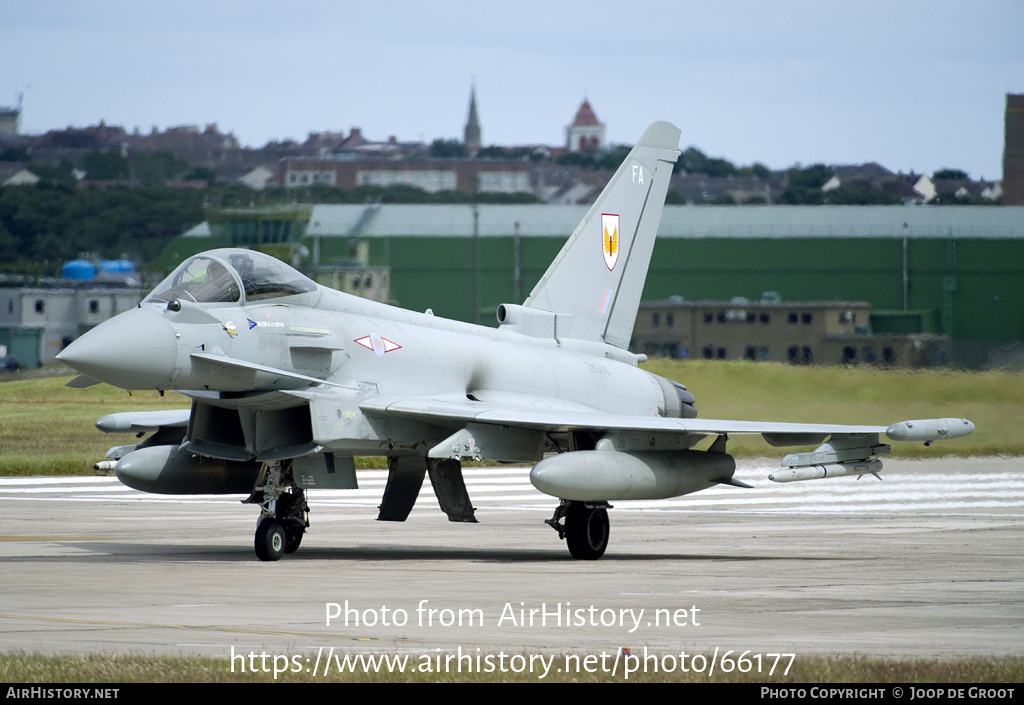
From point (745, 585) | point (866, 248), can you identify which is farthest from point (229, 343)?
point (866, 248)

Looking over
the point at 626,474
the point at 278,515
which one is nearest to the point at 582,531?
the point at 626,474

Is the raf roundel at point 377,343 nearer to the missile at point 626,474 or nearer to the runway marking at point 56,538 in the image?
the missile at point 626,474

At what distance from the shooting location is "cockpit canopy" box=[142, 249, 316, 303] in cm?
1388

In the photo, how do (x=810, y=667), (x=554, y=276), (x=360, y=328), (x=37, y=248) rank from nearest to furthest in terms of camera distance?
(x=810, y=667), (x=360, y=328), (x=554, y=276), (x=37, y=248)

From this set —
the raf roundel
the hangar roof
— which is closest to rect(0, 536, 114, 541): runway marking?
the raf roundel

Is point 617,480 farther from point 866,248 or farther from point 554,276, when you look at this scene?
point 866,248

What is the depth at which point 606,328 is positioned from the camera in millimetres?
18547

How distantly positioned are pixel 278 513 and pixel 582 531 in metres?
3.28

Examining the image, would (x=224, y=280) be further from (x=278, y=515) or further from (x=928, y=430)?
(x=928, y=430)

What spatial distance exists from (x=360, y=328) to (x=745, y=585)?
5.27 meters

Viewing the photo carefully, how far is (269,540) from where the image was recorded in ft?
46.7

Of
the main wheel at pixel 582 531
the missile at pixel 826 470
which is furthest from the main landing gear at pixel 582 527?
the missile at pixel 826 470

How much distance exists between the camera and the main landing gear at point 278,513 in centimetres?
1424

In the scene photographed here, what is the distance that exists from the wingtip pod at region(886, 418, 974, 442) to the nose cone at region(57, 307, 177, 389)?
7.29 m
